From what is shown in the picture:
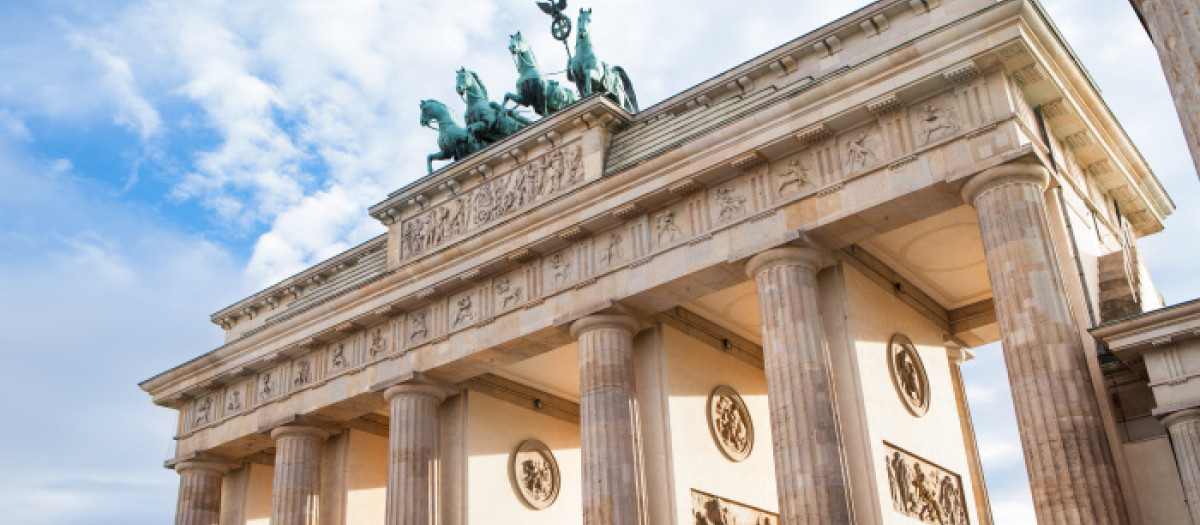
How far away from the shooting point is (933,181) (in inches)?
725

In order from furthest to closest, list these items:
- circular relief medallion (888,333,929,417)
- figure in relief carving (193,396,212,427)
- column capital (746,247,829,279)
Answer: figure in relief carving (193,396,212,427)
circular relief medallion (888,333,929,417)
column capital (746,247,829,279)

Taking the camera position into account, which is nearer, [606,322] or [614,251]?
[606,322]

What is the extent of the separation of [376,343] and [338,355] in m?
1.37

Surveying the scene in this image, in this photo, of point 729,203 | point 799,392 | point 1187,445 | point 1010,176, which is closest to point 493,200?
point 729,203

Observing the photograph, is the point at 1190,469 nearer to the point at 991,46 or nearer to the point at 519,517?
the point at 991,46

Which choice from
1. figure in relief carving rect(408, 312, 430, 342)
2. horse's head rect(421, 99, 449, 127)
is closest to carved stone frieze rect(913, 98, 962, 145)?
figure in relief carving rect(408, 312, 430, 342)

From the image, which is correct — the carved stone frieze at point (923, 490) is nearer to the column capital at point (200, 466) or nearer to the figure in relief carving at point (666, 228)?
the figure in relief carving at point (666, 228)

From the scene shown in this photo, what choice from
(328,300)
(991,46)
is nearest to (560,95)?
(328,300)

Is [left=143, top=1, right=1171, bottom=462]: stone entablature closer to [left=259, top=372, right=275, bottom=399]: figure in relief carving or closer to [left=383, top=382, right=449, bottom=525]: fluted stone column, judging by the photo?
[left=259, top=372, right=275, bottom=399]: figure in relief carving

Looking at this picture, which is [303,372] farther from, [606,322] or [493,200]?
[606,322]

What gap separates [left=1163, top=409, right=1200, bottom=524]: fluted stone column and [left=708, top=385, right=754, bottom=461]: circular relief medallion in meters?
9.03

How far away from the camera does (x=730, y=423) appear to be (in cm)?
2339

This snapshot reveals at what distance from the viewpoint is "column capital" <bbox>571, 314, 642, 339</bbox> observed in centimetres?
2188

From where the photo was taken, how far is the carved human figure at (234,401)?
2900 centimetres
